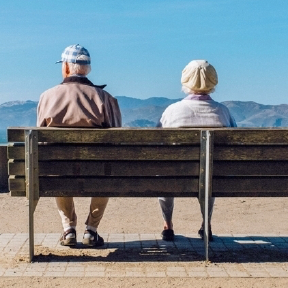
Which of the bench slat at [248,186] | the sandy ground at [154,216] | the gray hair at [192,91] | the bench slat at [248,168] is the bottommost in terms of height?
the sandy ground at [154,216]

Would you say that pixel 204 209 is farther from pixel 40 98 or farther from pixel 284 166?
pixel 40 98

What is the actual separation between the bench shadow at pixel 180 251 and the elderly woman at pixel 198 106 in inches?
13.6

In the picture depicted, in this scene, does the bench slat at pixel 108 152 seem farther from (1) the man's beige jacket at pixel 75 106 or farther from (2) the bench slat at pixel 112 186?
(1) the man's beige jacket at pixel 75 106

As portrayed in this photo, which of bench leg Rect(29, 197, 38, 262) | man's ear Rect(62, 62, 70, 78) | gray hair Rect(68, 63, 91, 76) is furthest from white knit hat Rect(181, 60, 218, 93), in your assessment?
bench leg Rect(29, 197, 38, 262)

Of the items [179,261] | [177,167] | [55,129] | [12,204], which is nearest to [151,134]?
[177,167]

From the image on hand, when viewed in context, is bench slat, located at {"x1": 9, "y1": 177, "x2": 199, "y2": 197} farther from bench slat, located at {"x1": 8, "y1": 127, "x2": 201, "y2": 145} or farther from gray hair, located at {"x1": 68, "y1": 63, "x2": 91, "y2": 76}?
gray hair, located at {"x1": 68, "y1": 63, "x2": 91, "y2": 76}

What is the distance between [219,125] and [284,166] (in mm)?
796

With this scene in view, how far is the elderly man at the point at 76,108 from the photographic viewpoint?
5.35 m

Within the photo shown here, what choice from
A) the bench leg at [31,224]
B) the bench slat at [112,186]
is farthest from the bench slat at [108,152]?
the bench leg at [31,224]

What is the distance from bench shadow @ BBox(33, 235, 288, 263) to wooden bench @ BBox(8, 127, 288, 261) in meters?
0.28

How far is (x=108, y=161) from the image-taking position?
504 cm

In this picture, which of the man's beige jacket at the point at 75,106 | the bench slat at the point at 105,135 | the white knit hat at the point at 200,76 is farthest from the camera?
the white knit hat at the point at 200,76

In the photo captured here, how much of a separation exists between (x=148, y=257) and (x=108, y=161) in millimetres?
969

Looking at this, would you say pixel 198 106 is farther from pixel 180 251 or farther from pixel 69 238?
pixel 69 238
